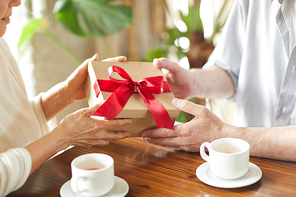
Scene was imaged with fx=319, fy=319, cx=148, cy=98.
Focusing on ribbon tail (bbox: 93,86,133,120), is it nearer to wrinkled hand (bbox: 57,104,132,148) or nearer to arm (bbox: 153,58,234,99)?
wrinkled hand (bbox: 57,104,132,148)

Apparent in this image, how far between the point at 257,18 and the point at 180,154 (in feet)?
2.34

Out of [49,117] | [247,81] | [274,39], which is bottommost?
[49,117]

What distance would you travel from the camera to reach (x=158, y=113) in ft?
3.16

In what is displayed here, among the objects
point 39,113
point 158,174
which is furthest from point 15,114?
point 158,174

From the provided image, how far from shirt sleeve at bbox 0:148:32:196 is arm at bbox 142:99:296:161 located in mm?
390

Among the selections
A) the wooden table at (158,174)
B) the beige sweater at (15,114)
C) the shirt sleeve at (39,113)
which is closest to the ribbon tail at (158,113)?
the wooden table at (158,174)

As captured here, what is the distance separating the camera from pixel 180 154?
1.00 meters

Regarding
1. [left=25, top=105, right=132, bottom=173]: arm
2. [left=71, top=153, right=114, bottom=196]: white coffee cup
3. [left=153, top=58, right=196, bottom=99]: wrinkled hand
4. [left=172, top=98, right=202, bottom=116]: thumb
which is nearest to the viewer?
[left=71, top=153, right=114, bottom=196]: white coffee cup

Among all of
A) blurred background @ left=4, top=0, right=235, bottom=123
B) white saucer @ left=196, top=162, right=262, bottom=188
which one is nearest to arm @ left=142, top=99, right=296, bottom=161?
white saucer @ left=196, top=162, right=262, bottom=188

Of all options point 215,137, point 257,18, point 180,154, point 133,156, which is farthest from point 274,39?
point 133,156

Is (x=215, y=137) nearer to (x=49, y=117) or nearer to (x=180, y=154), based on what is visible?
(x=180, y=154)

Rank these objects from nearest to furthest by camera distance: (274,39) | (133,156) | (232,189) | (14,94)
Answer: (232,189)
(133,156)
(14,94)
(274,39)

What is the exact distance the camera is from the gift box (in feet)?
3.11

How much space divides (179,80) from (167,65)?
0.15m
